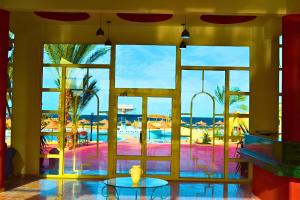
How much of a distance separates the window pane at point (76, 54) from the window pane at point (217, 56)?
7.29ft

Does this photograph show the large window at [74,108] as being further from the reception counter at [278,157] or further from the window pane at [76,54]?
the reception counter at [278,157]

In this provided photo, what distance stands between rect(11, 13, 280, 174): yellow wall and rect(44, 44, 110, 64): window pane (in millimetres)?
162

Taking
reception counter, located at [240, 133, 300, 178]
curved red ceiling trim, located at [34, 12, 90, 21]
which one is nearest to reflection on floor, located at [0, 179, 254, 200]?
reception counter, located at [240, 133, 300, 178]

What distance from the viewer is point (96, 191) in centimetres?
934

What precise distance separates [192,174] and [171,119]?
5.21ft

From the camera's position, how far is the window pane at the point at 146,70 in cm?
1171

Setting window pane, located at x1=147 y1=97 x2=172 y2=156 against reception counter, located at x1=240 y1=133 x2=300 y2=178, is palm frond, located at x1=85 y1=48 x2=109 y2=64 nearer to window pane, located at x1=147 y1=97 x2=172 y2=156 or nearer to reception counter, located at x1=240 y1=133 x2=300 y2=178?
window pane, located at x1=147 y1=97 x2=172 y2=156

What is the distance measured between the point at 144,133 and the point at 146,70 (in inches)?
68.7

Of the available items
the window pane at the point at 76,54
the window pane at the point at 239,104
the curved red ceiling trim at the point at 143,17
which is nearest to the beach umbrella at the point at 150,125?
the window pane at the point at 76,54

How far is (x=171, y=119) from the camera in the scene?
38.2 ft

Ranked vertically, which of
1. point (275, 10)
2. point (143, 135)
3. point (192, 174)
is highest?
point (275, 10)

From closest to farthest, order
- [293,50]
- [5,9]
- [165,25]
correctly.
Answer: [293,50]
[5,9]
[165,25]

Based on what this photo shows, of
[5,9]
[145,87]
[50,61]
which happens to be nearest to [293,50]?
[145,87]

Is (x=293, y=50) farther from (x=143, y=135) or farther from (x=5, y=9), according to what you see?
(x=5, y=9)
